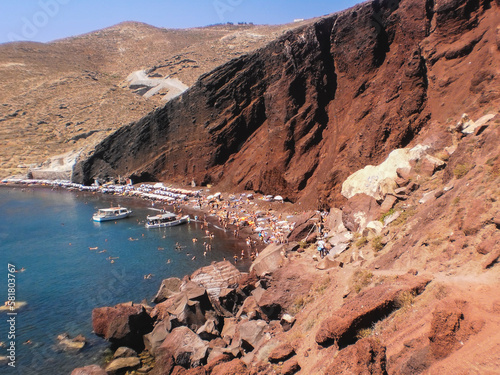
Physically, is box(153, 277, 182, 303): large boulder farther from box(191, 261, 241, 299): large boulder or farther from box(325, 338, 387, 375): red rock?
box(325, 338, 387, 375): red rock

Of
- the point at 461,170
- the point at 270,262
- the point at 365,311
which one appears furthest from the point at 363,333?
the point at 461,170

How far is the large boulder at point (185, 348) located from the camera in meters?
15.4

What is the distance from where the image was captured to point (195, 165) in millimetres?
59812

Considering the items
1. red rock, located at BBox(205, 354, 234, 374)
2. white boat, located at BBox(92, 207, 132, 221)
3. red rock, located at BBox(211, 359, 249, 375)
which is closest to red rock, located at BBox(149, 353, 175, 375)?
red rock, located at BBox(205, 354, 234, 374)

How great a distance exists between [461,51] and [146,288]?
110ft

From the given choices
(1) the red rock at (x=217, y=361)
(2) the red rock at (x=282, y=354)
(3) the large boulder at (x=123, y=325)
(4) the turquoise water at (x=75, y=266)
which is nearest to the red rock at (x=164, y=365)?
(3) the large boulder at (x=123, y=325)

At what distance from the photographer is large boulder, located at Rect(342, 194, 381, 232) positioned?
63.8ft

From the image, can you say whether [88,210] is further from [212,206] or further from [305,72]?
[305,72]

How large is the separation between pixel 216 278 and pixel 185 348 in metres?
6.03

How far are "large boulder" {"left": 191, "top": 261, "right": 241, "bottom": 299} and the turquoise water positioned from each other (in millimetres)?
5801

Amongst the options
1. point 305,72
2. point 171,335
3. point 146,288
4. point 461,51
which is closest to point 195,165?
point 305,72

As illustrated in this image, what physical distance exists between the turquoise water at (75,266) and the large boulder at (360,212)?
14763 millimetres

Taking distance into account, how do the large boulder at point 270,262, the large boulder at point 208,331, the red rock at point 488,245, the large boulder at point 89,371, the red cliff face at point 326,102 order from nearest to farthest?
1. the red rock at point 488,245
2. the large boulder at point 89,371
3. the large boulder at point 208,331
4. the large boulder at point 270,262
5. the red cliff face at point 326,102

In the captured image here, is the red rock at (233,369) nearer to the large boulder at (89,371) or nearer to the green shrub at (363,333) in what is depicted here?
the green shrub at (363,333)
